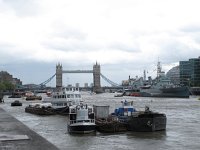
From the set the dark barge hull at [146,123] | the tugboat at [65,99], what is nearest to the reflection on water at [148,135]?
the dark barge hull at [146,123]

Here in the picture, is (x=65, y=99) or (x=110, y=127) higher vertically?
(x=65, y=99)

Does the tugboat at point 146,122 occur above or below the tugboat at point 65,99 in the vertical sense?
below

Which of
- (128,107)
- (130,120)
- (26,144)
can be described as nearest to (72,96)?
(128,107)

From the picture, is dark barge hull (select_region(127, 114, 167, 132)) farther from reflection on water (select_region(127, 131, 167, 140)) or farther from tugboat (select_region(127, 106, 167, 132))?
reflection on water (select_region(127, 131, 167, 140))

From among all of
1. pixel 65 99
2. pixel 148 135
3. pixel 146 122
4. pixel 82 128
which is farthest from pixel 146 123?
pixel 65 99

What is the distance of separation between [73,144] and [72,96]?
140ft

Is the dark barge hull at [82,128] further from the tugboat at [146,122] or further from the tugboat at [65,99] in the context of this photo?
the tugboat at [65,99]

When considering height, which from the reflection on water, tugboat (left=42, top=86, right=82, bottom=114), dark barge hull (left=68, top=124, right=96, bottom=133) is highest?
tugboat (left=42, top=86, right=82, bottom=114)

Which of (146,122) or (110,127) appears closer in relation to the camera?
(146,122)

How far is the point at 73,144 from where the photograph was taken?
37188mm

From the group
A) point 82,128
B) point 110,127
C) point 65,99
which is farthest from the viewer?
point 65,99

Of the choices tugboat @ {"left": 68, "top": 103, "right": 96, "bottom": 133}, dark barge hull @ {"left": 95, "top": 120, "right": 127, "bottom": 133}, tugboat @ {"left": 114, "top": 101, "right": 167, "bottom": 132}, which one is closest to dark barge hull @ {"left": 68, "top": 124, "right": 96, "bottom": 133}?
tugboat @ {"left": 68, "top": 103, "right": 96, "bottom": 133}

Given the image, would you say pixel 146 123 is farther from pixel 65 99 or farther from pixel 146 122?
pixel 65 99

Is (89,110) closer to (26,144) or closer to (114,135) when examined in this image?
(114,135)
